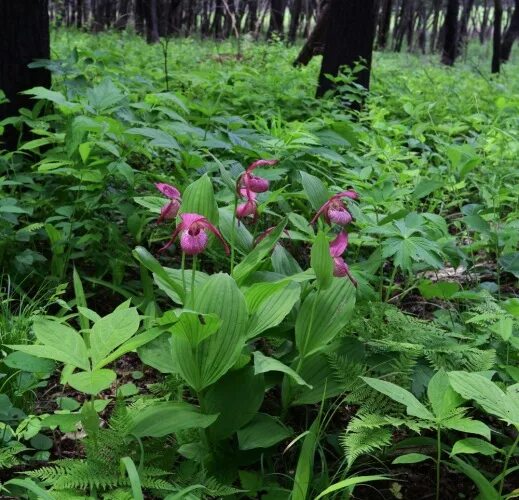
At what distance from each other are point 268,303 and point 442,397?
55 centimetres

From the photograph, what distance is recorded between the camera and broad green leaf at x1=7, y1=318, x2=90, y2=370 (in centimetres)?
134

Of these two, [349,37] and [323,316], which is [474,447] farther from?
[349,37]

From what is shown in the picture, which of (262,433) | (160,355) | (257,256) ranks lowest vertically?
(262,433)

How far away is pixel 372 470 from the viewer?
66.5 inches

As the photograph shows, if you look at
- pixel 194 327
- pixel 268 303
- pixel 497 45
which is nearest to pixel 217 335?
pixel 194 327

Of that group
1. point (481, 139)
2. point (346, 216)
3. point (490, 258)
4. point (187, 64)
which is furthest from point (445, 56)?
point (346, 216)

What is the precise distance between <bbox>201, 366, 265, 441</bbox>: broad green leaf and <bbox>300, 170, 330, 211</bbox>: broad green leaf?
0.73m

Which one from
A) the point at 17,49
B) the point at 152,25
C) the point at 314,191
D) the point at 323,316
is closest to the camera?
the point at 323,316

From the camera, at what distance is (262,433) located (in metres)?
1.60

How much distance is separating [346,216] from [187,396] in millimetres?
841

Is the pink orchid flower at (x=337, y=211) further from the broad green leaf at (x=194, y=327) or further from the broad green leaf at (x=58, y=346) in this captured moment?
the broad green leaf at (x=58, y=346)

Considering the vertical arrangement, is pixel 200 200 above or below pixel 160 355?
above

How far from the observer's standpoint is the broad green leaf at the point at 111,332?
138cm

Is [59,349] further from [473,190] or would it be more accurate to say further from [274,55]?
[274,55]
